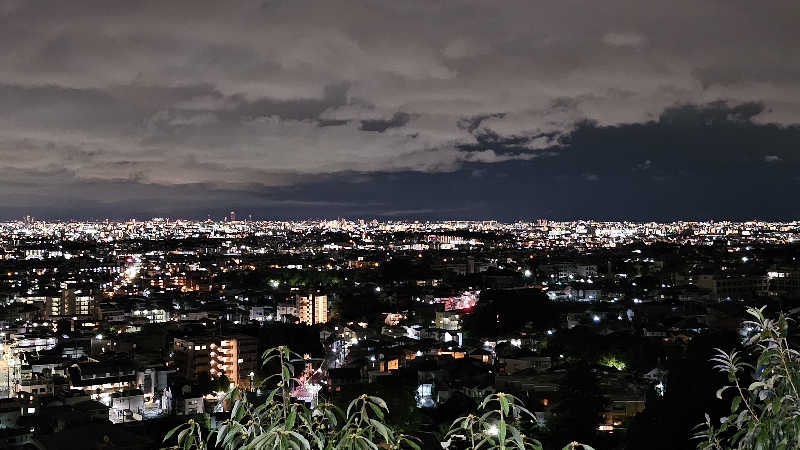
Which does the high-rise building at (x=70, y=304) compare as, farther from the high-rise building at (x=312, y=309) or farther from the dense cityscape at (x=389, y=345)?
the high-rise building at (x=312, y=309)

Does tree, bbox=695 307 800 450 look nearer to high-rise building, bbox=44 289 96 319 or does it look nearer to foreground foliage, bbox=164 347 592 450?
foreground foliage, bbox=164 347 592 450

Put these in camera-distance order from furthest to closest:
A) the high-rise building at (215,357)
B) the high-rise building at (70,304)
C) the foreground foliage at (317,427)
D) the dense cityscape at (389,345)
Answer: the high-rise building at (70,304), the high-rise building at (215,357), the dense cityscape at (389,345), the foreground foliage at (317,427)

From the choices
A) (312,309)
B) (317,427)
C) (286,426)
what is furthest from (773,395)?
(312,309)

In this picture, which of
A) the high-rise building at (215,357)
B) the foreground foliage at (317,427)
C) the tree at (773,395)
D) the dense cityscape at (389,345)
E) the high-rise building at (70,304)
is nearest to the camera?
the foreground foliage at (317,427)

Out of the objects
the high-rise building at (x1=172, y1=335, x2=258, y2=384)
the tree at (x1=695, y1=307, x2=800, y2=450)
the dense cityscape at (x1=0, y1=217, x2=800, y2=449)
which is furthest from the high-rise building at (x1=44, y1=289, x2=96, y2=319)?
the tree at (x1=695, y1=307, x2=800, y2=450)

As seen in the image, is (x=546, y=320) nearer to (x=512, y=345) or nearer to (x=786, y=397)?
(x=512, y=345)

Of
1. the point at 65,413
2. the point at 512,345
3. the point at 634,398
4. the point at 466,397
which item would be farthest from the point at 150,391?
the point at 634,398

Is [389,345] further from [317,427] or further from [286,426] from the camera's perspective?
[286,426]

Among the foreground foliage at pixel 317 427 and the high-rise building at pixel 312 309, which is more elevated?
the foreground foliage at pixel 317 427

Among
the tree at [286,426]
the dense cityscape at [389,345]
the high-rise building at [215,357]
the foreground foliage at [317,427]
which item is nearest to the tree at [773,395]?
the foreground foliage at [317,427]
